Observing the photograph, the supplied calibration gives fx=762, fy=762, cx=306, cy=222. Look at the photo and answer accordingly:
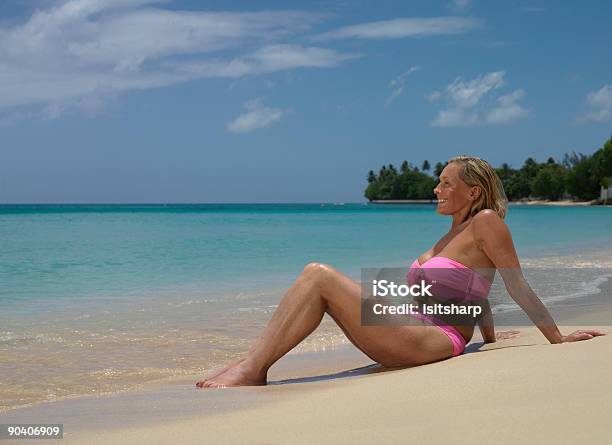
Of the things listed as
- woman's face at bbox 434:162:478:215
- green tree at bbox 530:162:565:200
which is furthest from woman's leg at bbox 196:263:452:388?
green tree at bbox 530:162:565:200

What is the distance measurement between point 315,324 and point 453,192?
114 centimetres

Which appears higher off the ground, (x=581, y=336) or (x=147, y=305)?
(x=581, y=336)

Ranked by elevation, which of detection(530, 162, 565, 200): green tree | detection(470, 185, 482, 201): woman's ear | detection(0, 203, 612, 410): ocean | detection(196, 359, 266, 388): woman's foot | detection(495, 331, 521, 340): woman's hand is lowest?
detection(0, 203, 612, 410): ocean

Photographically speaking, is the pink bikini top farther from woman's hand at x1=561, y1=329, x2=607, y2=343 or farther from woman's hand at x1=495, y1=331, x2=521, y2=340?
woman's hand at x1=495, y1=331, x2=521, y2=340

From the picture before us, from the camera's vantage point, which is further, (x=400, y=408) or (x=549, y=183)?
(x=549, y=183)

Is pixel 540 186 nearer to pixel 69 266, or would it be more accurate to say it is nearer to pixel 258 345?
pixel 69 266

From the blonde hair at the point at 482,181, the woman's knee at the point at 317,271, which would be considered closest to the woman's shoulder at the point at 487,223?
the blonde hair at the point at 482,181

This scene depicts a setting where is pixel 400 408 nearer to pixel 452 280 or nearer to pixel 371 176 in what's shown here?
pixel 452 280

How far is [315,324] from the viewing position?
4285 mm

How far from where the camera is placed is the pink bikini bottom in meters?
4.31

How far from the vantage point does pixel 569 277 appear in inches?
450

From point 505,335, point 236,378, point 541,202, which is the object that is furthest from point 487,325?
point 541,202

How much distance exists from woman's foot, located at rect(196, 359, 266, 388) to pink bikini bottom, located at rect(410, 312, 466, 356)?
95 cm

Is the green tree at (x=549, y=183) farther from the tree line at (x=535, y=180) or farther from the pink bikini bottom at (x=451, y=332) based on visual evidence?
the pink bikini bottom at (x=451, y=332)
